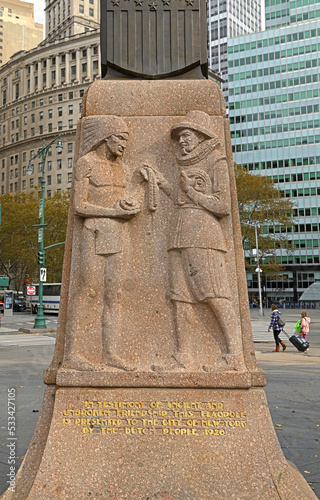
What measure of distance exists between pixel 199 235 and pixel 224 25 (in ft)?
512

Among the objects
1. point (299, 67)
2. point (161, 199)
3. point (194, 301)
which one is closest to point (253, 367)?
point (194, 301)

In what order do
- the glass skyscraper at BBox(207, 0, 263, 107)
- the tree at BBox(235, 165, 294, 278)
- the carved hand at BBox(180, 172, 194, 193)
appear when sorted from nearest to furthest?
1. the carved hand at BBox(180, 172, 194, 193)
2. the tree at BBox(235, 165, 294, 278)
3. the glass skyscraper at BBox(207, 0, 263, 107)

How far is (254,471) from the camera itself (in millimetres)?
3932

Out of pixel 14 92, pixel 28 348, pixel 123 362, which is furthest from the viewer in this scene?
pixel 14 92

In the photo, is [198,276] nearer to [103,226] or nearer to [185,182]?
[185,182]

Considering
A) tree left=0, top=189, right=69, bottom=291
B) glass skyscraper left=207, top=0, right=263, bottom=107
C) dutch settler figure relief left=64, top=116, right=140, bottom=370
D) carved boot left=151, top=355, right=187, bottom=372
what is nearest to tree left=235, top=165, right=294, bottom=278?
tree left=0, top=189, right=69, bottom=291

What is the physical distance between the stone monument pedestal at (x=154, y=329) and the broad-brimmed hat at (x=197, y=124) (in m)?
0.02

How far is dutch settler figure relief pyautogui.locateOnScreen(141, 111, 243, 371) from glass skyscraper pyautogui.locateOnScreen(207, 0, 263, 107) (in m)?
137

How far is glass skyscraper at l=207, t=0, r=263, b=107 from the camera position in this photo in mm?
136875

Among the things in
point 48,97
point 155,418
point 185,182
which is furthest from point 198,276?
point 48,97

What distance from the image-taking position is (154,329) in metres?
4.46

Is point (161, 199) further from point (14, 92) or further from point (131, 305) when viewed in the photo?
point (14, 92)

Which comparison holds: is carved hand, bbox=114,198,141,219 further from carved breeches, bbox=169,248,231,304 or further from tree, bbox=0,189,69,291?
tree, bbox=0,189,69,291

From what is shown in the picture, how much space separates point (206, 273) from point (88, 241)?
1.14 m
